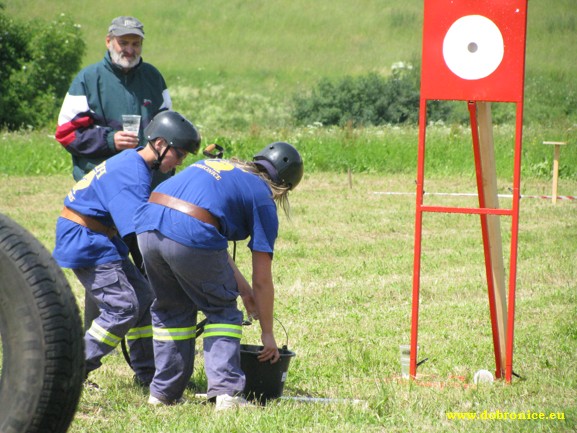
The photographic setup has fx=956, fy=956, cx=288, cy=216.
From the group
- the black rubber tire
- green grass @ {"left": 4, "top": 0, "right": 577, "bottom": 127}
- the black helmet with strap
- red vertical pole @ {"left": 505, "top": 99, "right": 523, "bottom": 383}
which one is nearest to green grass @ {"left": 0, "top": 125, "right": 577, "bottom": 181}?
red vertical pole @ {"left": 505, "top": 99, "right": 523, "bottom": 383}

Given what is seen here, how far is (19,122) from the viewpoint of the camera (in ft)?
136

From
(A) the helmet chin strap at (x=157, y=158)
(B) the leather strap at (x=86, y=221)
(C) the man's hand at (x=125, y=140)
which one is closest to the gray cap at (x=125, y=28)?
(C) the man's hand at (x=125, y=140)

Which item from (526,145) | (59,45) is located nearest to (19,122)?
(59,45)

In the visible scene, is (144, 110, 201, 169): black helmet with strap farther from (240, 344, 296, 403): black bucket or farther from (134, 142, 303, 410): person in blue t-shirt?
(240, 344, 296, 403): black bucket

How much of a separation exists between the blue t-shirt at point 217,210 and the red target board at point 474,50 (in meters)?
1.27

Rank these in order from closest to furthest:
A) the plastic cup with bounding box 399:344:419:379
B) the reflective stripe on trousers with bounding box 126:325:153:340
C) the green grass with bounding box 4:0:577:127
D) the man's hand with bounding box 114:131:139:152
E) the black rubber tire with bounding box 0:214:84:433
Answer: the black rubber tire with bounding box 0:214:84:433, the reflective stripe on trousers with bounding box 126:325:153:340, the plastic cup with bounding box 399:344:419:379, the man's hand with bounding box 114:131:139:152, the green grass with bounding box 4:0:577:127

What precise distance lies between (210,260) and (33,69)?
39534 millimetres

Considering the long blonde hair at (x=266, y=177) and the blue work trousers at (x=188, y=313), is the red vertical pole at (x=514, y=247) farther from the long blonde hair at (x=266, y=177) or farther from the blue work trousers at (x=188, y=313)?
the blue work trousers at (x=188, y=313)

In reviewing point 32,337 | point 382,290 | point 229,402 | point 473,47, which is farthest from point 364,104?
point 32,337

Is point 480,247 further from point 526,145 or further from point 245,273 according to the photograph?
point 526,145

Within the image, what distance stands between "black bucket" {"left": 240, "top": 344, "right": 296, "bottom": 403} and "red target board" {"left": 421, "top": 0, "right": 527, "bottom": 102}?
1845 millimetres

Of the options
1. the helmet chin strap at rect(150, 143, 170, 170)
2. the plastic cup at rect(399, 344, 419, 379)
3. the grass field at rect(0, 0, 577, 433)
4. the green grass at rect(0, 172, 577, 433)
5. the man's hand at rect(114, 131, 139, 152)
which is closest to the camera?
the green grass at rect(0, 172, 577, 433)

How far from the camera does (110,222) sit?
19.0 feet

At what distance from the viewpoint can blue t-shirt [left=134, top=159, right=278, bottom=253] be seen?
17.2ft
